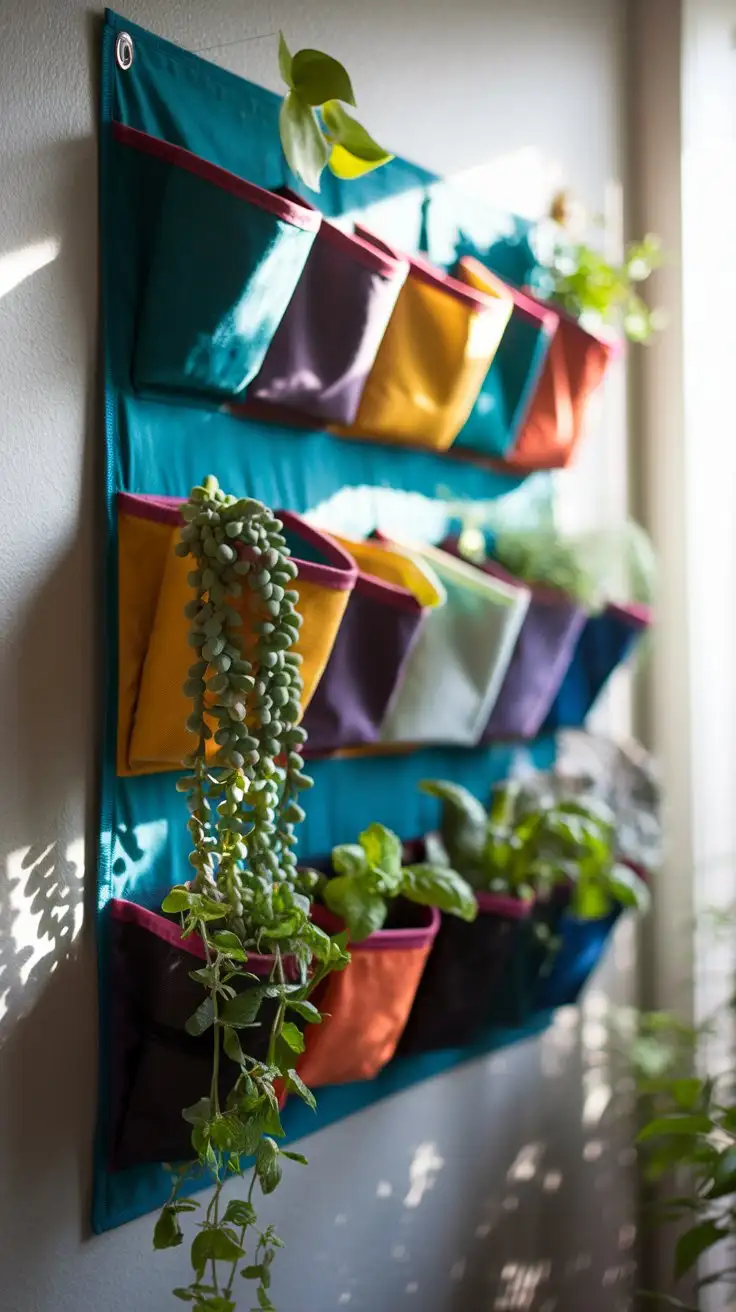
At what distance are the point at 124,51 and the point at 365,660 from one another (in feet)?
2.17

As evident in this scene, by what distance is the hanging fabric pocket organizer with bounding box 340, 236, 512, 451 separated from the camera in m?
1.39

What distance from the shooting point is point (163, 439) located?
121 centimetres

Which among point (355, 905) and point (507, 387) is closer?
point (355, 905)

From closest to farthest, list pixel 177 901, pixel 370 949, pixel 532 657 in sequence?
pixel 177 901
pixel 370 949
pixel 532 657

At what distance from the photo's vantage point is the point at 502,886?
151 centimetres

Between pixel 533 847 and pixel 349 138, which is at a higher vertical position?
pixel 349 138

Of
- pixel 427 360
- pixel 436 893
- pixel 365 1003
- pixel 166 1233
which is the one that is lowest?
pixel 166 1233

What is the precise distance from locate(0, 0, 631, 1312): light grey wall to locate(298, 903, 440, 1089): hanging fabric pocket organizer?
7.3 inches

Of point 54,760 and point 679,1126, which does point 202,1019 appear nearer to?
point 54,760

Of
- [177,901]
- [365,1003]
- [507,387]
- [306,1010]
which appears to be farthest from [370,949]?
[507,387]

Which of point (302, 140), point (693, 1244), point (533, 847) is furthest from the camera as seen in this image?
point (533, 847)

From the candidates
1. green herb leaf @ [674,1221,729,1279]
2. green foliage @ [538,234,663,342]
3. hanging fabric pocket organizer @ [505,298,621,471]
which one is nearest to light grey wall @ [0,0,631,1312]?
green foliage @ [538,234,663,342]

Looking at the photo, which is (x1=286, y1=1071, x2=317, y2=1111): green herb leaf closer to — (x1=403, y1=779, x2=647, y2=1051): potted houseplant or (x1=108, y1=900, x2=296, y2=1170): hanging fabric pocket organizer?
(x1=108, y1=900, x2=296, y2=1170): hanging fabric pocket organizer

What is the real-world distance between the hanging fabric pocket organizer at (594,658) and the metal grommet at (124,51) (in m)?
0.98
